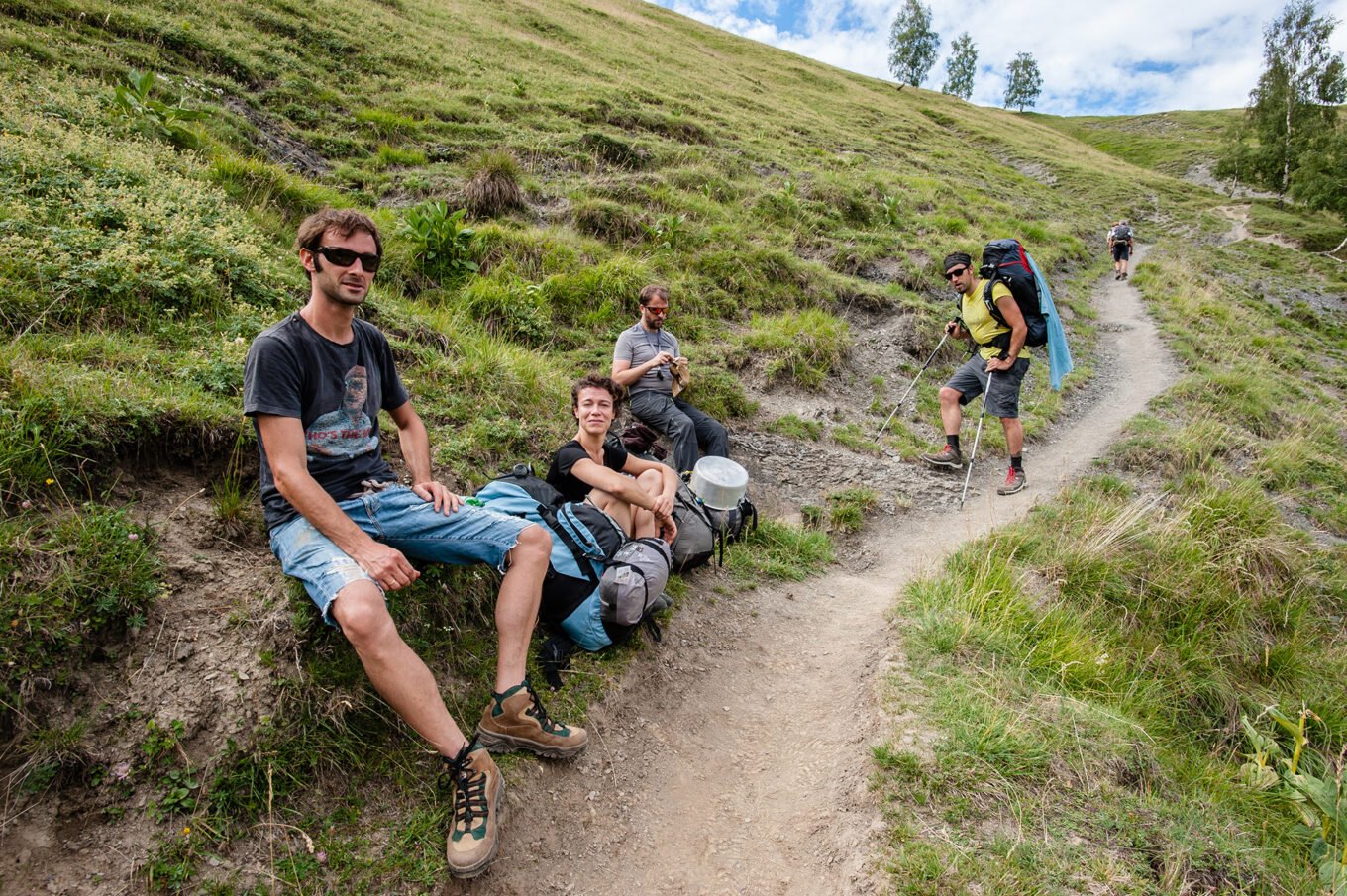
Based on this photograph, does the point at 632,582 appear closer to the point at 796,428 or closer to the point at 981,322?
the point at 796,428

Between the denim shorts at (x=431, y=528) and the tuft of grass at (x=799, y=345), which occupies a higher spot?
the tuft of grass at (x=799, y=345)

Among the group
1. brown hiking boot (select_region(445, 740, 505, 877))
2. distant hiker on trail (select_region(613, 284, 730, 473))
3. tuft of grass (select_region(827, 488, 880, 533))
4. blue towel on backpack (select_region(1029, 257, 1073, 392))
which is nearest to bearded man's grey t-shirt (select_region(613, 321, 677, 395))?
distant hiker on trail (select_region(613, 284, 730, 473))

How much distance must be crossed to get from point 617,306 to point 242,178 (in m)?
4.88

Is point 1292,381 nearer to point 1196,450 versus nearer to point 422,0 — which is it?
point 1196,450

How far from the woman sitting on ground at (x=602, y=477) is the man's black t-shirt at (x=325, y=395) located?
1.37 meters

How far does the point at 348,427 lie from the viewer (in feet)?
11.3

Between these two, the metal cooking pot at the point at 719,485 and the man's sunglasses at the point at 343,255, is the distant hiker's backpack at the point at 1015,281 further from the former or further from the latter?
the man's sunglasses at the point at 343,255

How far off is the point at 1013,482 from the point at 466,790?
23.5ft

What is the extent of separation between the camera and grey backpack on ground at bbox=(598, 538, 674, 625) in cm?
413

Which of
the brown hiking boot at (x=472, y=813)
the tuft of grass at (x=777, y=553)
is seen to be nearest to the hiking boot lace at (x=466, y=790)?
the brown hiking boot at (x=472, y=813)

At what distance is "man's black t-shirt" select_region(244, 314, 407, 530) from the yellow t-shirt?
6.66 m

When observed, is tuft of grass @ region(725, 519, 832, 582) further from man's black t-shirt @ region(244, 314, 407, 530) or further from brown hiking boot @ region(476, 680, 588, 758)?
man's black t-shirt @ region(244, 314, 407, 530)

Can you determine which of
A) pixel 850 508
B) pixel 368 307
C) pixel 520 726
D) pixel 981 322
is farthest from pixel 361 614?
pixel 981 322

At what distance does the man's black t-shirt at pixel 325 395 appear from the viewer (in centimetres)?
300
